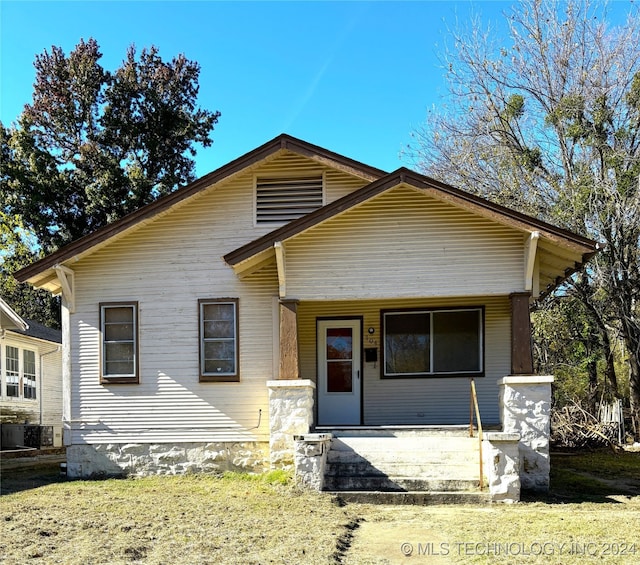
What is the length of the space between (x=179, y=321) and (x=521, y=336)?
5.95 meters

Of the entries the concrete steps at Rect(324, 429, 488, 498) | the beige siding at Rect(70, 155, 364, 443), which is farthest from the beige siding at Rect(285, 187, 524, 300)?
the concrete steps at Rect(324, 429, 488, 498)

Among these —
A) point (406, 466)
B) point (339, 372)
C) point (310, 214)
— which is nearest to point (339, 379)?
point (339, 372)

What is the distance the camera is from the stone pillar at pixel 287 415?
994 centimetres

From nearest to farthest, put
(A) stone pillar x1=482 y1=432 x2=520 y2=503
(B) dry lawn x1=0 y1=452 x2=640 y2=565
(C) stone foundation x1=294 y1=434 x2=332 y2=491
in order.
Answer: (B) dry lawn x1=0 y1=452 x2=640 y2=565 < (A) stone pillar x1=482 y1=432 x2=520 y2=503 < (C) stone foundation x1=294 y1=434 x2=332 y2=491

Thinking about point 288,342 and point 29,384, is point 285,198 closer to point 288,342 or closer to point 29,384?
point 288,342

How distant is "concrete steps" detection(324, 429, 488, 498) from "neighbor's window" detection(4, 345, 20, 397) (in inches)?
426

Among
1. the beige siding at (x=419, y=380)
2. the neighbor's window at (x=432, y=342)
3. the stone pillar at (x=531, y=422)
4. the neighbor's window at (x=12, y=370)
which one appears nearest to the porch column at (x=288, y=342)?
the beige siding at (x=419, y=380)

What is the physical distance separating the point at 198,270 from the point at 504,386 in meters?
5.72

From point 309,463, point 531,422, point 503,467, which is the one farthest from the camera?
point 531,422

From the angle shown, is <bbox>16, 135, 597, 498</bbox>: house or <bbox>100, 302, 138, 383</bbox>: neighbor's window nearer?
<bbox>16, 135, 597, 498</bbox>: house

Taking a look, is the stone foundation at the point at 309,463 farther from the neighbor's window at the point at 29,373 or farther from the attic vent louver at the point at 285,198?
the neighbor's window at the point at 29,373

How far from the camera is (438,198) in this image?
9.98 metres

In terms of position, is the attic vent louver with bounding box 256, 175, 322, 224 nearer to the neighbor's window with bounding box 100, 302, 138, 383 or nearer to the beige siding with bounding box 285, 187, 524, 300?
the beige siding with bounding box 285, 187, 524, 300

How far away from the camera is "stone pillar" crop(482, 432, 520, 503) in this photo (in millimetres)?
8664
